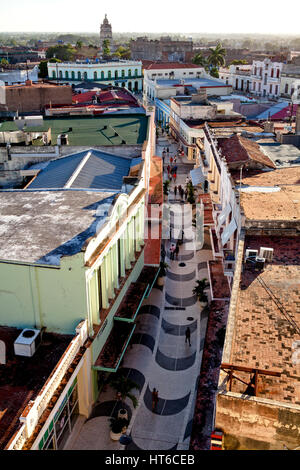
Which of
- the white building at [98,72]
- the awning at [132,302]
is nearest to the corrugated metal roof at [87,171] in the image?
the awning at [132,302]

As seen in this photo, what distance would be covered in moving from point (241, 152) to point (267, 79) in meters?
62.0

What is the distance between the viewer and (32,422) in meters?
13.0

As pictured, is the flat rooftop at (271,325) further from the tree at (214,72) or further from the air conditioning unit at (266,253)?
the tree at (214,72)

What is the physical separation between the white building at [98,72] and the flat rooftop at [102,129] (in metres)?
44.6

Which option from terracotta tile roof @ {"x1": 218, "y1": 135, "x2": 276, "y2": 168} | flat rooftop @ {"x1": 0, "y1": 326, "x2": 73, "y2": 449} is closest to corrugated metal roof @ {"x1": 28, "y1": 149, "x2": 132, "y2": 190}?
terracotta tile roof @ {"x1": 218, "y1": 135, "x2": 276, "y2": 168}

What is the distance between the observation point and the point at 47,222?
1967cm

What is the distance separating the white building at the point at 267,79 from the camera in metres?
83.8

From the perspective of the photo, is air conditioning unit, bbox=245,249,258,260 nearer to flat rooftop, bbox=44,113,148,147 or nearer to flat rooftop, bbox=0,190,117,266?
flat rooftop, bbox=0,190,117,266

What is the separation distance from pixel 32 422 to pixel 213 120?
43.3m

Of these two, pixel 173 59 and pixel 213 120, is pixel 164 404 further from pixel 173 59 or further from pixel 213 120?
pixel 173 59

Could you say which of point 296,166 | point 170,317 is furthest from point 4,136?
point 296,166

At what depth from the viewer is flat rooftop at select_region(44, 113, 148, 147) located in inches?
1340

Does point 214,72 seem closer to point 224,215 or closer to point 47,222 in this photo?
point 224,215

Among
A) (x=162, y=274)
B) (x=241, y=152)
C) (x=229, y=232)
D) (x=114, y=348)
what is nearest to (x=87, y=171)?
(x=162, y=274)
